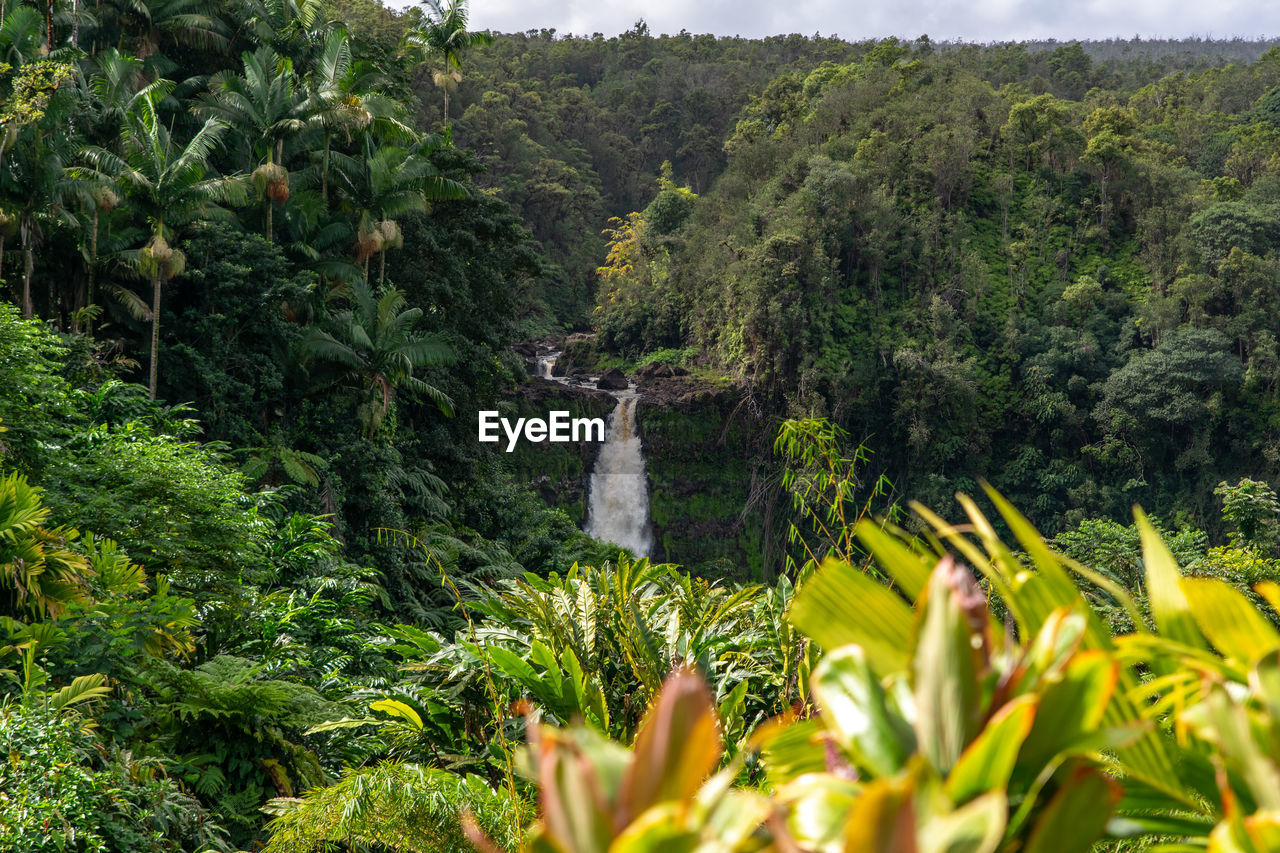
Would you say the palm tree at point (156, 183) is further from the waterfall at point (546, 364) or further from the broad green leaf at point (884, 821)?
the waterfall at point (546, 364)

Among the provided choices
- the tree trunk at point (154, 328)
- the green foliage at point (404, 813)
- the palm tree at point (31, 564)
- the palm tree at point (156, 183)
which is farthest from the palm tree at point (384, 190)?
the green foliage at point (404, 813)

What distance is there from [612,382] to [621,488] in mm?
3150

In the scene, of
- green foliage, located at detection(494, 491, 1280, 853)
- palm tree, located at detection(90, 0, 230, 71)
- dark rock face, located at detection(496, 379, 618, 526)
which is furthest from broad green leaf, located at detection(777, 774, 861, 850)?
dark rock face, located at detection(496, 379, 618, 526)

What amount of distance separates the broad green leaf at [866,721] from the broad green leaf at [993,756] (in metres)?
0.04

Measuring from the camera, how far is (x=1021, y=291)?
86.2 feet

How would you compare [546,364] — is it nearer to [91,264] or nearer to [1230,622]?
[91,264]

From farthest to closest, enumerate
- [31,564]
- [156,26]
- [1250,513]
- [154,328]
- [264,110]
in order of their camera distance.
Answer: [156,26] → [1250,513] → [264,110] → [154,328] → [31,564]

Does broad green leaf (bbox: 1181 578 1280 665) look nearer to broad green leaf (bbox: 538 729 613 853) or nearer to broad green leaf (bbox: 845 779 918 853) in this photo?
broad green leaf (bbox: 845 779 918 853)

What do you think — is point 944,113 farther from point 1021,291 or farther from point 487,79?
point 487,79

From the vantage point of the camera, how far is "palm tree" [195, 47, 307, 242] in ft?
39.8

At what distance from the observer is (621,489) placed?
21.7 metres

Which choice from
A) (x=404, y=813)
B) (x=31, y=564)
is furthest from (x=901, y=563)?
(x=31, y=564)

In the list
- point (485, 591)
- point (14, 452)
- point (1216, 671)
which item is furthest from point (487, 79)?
point (1216, 671)

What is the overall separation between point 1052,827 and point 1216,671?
177 millimetres
